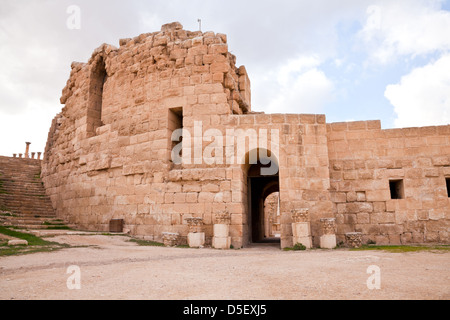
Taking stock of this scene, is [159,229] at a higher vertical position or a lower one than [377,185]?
lower

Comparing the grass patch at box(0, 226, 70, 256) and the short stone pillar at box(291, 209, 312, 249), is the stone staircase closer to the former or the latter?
the grass patch at box(0, 226, 70, 256)

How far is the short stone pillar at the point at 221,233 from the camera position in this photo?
791cm

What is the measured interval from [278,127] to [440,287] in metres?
6.00

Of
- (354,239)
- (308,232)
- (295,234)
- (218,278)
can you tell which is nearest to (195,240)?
(295,234)

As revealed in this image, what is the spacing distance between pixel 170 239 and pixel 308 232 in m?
3.48

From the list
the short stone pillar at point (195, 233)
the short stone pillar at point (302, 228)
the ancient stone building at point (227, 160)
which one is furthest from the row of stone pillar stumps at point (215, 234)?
the short stone pillar at point (302, 228)

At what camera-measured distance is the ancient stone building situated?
8.45 m

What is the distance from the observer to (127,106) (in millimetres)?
10406

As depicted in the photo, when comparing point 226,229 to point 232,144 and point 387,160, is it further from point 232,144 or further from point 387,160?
point 387,160

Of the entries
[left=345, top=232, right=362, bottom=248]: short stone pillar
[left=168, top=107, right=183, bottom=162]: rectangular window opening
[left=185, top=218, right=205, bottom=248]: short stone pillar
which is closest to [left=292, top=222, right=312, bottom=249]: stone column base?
[left=345, top=232, right=362, bottom=248]: short stone pillar

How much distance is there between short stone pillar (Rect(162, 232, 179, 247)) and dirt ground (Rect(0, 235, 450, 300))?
2.35 metres
